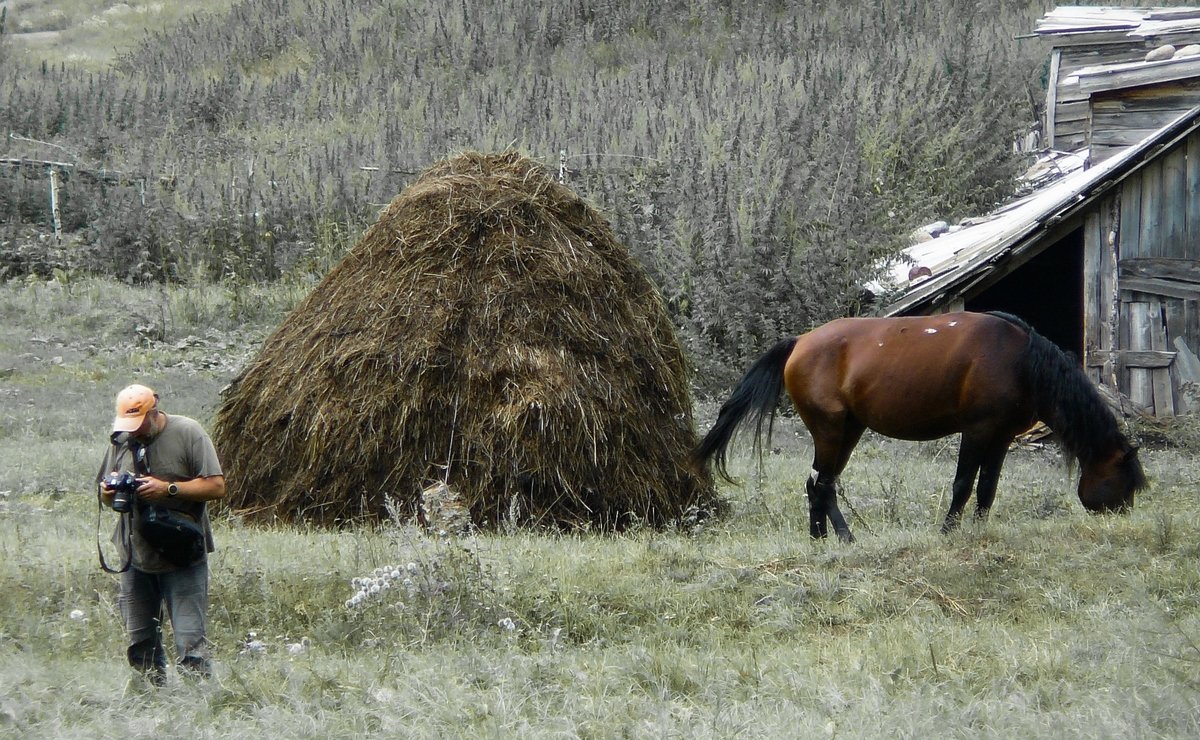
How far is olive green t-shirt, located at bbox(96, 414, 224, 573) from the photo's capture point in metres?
6.02

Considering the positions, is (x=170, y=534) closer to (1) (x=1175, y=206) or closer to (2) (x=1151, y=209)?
(2) (x=1151, y=209)

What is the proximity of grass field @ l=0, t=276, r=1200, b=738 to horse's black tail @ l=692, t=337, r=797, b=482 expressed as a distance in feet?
2.11

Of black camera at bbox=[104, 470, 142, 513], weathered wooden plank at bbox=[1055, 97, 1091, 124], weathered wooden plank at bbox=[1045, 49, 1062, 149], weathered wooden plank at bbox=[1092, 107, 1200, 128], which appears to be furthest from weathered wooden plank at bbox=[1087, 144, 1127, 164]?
black camera at bbox=[104, 470, 142, 513]

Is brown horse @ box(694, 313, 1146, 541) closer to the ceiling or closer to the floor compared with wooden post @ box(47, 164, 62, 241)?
closer to the floor

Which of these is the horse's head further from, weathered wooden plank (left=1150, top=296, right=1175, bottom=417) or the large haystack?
weathered wooden plank (left=1150, top=296, right=1175, bottom=417)

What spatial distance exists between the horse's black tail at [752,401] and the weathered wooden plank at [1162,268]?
26.0ft

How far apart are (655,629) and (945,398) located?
3572mm

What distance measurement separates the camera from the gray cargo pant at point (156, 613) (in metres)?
6.12

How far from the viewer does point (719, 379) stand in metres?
16.9

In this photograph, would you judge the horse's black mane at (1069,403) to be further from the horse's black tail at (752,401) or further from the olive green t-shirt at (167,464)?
the olive green t-shirt at (167,464)

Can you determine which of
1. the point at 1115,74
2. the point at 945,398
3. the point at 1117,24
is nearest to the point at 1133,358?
the point at 1115,74

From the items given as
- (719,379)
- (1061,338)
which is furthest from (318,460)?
(1061,338)

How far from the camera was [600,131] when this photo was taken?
2458 cm

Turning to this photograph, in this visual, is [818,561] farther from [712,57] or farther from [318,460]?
[712,57]
